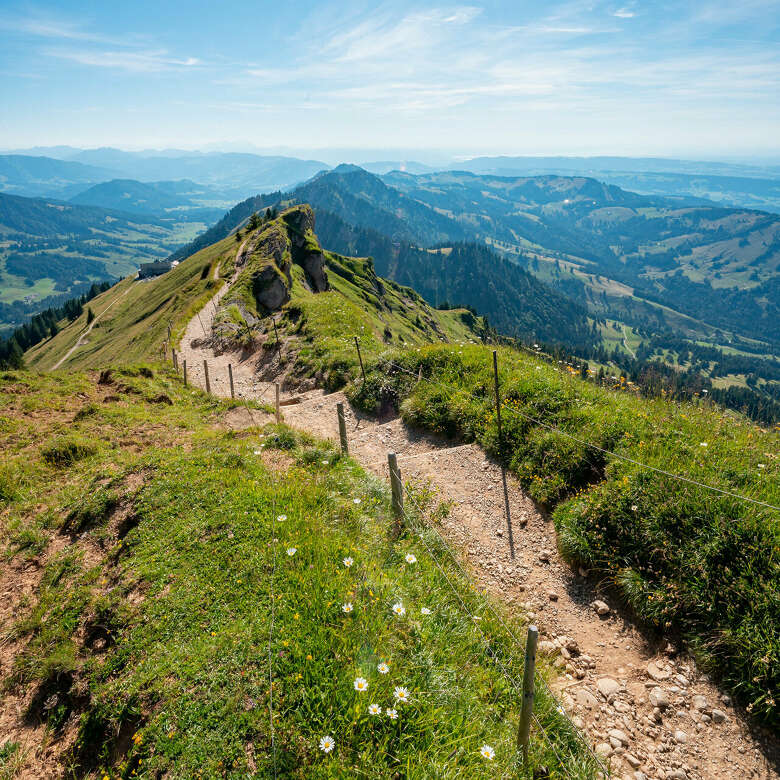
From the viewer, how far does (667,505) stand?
754 centimetres

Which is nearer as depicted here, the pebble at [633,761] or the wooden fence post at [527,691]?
the wooden fence post at [527,691]

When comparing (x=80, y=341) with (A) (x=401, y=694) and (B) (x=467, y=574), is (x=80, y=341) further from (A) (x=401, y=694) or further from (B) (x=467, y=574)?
(A) (x=401, y=694)

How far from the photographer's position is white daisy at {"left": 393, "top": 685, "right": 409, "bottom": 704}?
468cm

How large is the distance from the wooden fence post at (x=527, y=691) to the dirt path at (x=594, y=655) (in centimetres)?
163

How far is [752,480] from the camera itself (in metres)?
7.67

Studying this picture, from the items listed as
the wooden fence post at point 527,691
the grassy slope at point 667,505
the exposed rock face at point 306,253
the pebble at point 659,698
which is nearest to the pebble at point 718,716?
the grassy slope at point 667,505

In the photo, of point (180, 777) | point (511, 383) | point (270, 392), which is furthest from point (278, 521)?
point (270, 392)

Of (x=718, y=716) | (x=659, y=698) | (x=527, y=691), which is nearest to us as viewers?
(x=527, y=691)

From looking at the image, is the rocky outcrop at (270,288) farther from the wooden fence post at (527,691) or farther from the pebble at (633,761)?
the pebble at (633,761)

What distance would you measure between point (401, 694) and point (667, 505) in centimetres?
581

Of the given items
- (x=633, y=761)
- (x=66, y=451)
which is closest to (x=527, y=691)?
(x=633, y=761)

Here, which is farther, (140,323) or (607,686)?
(140,323)

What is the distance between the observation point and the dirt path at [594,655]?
544 centimetres

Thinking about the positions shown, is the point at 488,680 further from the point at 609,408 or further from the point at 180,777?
the point at 609,408
